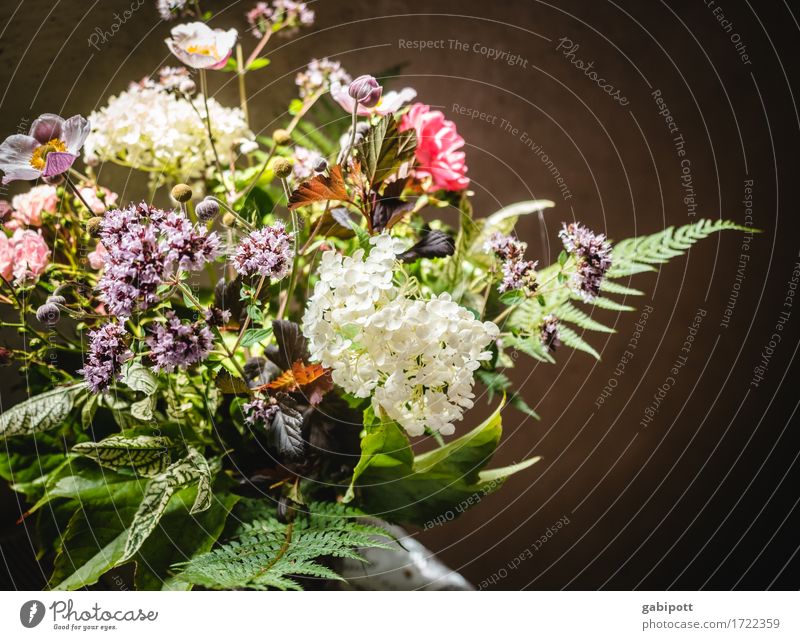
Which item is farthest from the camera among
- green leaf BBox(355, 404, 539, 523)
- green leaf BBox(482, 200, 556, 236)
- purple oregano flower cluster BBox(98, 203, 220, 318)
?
green leaf BBox(482, 200, 556, 236)

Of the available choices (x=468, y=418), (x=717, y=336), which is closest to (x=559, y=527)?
(x=468, y=418)

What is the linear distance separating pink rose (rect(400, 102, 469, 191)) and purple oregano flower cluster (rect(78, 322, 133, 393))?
0.26 meters

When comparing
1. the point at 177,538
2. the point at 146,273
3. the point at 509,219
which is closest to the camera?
the point at 146,273

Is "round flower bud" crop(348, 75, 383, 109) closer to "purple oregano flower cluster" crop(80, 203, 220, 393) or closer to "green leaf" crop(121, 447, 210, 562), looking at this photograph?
"purple oregano flower cluster" crop(80, 203, 220, 393)

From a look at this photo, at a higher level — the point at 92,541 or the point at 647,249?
the point at 647,249

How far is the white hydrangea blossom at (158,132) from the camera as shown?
0.49m

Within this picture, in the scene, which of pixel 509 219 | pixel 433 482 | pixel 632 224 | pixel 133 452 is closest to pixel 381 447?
pixel 433 482

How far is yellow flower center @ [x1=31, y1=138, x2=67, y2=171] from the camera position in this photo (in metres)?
0.41

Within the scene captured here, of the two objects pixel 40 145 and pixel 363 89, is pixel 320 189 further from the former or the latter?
pixel 40 145

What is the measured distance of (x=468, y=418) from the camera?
82 cm

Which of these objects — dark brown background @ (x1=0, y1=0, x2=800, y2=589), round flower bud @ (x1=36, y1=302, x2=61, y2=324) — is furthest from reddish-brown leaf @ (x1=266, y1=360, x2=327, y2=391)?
dark brown background @ (x1=0, y1=0, x2=800, y2=589)

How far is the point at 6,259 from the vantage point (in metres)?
0.45

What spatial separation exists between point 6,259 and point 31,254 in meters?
0.02

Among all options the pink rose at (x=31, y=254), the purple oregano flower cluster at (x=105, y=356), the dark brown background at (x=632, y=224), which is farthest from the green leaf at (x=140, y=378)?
the dark brown background at (x=632, y=224)
